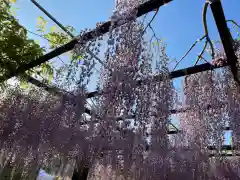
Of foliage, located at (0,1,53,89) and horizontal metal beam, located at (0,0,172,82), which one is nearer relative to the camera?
horizontal metal beam, located at (0,0,172,82)

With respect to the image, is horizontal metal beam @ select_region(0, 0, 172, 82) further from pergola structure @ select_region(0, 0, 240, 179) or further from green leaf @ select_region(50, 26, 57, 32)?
green leaf @ select_region(50, 26, 57, 32)

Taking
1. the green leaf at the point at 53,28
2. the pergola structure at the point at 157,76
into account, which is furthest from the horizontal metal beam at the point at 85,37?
the green leaf at the point at 53,28

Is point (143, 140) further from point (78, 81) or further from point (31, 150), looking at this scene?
point (31, 150)

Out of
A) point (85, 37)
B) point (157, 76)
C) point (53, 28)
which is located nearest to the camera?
point (85, 37)

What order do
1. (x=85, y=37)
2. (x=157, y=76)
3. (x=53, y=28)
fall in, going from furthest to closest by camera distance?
(x=53, y=28), (x=157, y=76), (x=85, y=37)

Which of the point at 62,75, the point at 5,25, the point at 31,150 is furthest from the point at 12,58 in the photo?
the point at 31,150

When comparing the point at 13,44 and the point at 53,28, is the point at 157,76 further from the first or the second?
the point at 13,44

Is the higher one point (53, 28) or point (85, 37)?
point (53, 28)

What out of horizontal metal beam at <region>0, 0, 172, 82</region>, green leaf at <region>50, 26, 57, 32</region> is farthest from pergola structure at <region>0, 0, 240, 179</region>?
green leaf at <region>50, 26, 57, 32</region>

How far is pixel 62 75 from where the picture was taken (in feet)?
12.0

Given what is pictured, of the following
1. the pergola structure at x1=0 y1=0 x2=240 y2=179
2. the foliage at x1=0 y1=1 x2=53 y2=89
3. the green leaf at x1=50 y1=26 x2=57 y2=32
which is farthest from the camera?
the green leaf at x1=50 y1=26 x2=57 y2=32

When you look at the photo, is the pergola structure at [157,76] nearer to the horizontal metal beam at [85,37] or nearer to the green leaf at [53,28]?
the horizontal metal beam at [85,37]

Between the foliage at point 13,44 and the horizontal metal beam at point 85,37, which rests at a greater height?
the foliage at point 13,44

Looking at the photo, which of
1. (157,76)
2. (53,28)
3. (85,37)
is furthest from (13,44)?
(157,76)
